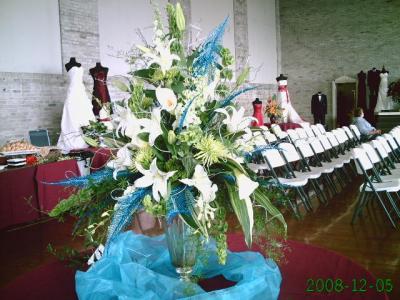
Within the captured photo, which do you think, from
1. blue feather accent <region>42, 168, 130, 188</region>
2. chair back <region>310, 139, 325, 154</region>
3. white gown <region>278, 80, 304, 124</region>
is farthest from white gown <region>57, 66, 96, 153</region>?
white gown <region>278, 80, 304, 124</region>

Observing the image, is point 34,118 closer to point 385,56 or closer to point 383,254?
point 383,254

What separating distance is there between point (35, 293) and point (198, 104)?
90cm

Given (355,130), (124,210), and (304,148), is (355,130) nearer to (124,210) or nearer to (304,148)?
(304,148)

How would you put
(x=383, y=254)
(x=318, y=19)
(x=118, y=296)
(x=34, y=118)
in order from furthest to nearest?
1. (x=318, y=19)
2. (x=34, y=118)
3. (x=383, y=254)
4. (x=118, y=296)

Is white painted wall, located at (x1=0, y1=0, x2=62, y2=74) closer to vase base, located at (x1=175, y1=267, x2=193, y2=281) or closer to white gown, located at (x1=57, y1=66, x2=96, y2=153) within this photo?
white gown, located at (x1=57, y1=66, x2=96, y2=153)

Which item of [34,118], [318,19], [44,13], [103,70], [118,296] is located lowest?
[118,296]

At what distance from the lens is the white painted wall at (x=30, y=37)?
7.75m

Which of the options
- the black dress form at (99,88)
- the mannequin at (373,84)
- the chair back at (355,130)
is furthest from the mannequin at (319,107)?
the black dress form at (99,88)

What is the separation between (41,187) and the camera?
224 inches

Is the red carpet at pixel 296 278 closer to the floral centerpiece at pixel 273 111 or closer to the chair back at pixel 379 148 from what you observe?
the chair back at pixel 379 148

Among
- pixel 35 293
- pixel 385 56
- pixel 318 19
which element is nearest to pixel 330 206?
pixel 35 293

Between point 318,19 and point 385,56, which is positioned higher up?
point 318,19

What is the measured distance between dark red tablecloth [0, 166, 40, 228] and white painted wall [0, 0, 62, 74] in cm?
298

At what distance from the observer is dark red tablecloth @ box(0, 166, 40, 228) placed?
5.23 m
